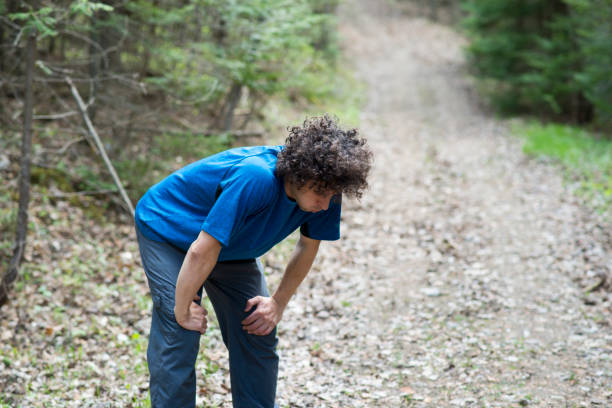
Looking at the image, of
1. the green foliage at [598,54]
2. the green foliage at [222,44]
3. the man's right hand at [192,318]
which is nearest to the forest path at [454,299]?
the man's right hand at [192,318]

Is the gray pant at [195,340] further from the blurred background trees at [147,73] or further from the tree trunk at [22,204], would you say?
the blurred background trees at [147,73]

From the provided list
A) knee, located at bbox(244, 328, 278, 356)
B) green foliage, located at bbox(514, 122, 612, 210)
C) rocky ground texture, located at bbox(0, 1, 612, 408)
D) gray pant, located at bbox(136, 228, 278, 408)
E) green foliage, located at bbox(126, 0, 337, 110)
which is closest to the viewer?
gray pant, located at bbox(136, 228, 278, 408)

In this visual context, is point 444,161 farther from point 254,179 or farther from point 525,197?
point 254,179

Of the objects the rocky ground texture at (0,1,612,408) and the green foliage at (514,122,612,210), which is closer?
the rocky ground texture at (0,1,612,408)

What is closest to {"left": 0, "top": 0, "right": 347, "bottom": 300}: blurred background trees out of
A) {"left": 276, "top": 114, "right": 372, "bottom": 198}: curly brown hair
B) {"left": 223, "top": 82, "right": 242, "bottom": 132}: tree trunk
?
{"left": 223, "top": 82, "right": 242, "bottom": 132}: tree trunk

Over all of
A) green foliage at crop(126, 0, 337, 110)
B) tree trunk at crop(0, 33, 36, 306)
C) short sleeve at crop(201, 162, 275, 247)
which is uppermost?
green foliage at crop(126, 0, 337, 110)

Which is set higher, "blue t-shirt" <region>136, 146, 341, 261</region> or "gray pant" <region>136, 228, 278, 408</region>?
"blue t-shirt" <region>136, 146, 341, 261</region>

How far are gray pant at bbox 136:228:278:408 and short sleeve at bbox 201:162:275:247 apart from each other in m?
0.51

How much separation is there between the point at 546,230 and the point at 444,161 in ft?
13.6

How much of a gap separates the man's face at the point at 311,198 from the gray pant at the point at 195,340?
2.16ft

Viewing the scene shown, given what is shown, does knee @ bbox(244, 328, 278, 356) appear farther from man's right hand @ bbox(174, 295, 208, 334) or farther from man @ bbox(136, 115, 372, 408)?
man's right hand @ bbox(174, 295, 208, 334)

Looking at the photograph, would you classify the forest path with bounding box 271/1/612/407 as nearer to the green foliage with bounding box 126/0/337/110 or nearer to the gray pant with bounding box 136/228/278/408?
the gray pant with bounding box 136/228/278/408

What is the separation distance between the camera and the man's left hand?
281cm

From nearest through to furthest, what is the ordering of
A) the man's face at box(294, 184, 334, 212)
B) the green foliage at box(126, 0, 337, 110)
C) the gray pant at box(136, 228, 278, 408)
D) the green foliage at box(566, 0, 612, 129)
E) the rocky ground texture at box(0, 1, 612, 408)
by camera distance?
the man's face at box(294, 184, 334, 212), the gray pant at box(136, 228, 278, 408), the rocky ground texture at box(0, 1, 612, 408), the green foliage at box(126, 0, 337, 110), the green foliage at box(566, 0, 612, 129)
